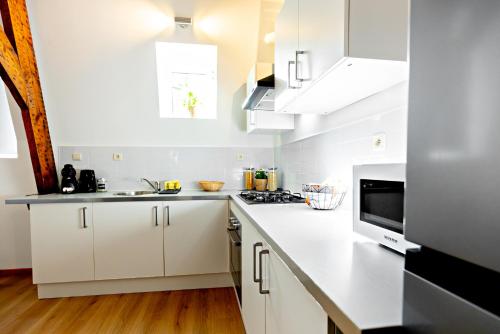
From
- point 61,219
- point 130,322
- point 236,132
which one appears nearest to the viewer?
point 130,322

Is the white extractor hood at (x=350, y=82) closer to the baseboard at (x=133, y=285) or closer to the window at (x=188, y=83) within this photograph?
the window at (x=188, y=83)

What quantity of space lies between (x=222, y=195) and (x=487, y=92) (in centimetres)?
230

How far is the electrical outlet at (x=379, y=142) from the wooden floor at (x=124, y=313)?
147 centimetres

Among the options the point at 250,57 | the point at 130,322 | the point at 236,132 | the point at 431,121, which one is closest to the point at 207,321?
the point at 130,322

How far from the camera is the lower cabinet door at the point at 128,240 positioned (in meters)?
2.37

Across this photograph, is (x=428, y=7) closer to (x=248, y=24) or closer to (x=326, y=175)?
(x=326, y=175)

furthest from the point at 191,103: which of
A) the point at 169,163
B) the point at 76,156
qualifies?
the point at 76,156

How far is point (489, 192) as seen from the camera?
288 millimetres

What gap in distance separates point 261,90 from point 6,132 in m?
2.65

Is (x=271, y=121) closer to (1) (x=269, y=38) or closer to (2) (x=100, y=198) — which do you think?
(1) (x=269, y=38)

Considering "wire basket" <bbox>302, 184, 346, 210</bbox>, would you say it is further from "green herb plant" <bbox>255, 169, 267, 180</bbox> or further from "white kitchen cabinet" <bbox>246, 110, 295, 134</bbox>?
"green herb plant" <bbox>255, 169, 267, 180</bbox>

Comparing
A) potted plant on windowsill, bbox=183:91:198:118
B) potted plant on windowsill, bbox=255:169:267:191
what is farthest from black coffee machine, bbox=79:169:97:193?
potted plant on windowsill, bbox=255:169:267:191

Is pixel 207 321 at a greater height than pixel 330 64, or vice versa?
pixel 330 64

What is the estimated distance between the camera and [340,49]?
35.4 inches
